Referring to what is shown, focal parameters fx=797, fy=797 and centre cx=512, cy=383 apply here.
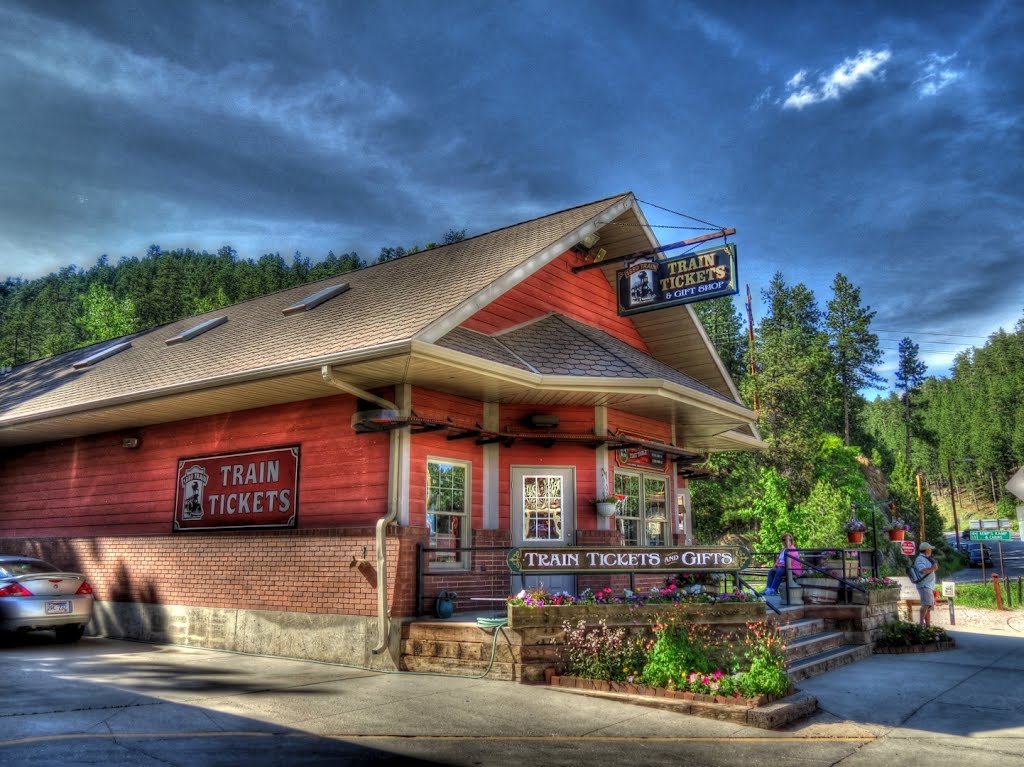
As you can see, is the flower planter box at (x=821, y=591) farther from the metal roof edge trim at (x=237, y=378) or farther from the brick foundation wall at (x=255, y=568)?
the metal roof edge trim at (x=237, y=378)

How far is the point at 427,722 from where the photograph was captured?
7648 millimetres

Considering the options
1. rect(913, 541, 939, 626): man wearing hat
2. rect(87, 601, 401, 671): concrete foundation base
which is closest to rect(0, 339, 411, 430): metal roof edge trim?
rect(87, 601, 401, 671): concrete foundation base

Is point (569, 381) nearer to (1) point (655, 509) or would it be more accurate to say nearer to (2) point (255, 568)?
(1) point (655, 509)

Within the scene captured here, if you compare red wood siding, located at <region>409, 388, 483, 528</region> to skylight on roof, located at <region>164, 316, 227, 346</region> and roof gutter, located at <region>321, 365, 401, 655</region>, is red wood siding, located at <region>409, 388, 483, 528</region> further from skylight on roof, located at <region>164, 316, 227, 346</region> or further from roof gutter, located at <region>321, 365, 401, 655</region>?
skylight on roof, located at <region>164, 316, 227, 346</region>

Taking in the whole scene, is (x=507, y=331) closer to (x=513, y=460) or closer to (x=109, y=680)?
(x=513, y=460)

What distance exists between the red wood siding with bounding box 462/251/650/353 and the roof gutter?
7.13 ft

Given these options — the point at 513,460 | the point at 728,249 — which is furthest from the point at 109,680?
the point at 728,249

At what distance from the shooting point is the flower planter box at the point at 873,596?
14.0 meters

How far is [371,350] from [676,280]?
20.9 ft

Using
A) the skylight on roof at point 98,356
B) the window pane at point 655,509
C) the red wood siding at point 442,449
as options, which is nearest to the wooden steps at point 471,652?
the red wood siding at point 442,449

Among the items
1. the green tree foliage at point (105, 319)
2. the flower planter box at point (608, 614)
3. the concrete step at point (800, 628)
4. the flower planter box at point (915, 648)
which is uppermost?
the green tree foliage at point (105, 319)

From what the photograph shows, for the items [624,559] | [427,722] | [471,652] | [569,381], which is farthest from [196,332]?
[427,722]

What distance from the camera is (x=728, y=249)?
13586 mm

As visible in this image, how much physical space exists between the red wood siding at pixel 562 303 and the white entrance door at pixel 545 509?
101 inches
